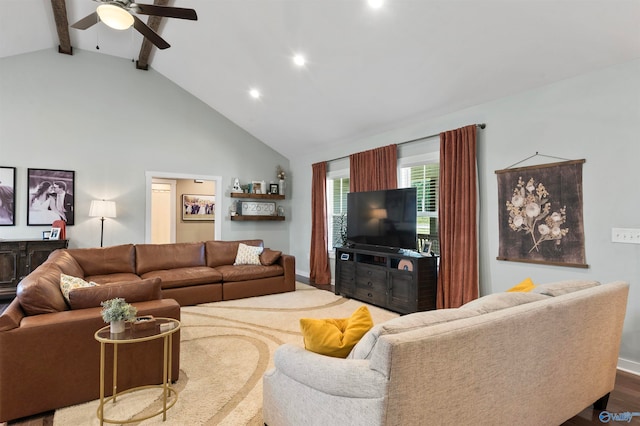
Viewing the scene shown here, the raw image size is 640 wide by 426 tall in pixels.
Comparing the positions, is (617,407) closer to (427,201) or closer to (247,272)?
(427,201)

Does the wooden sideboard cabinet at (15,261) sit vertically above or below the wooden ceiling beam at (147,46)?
below

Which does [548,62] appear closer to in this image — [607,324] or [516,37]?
[516,37]

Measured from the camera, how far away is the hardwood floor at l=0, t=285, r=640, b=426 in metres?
2.12

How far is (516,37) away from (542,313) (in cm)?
253

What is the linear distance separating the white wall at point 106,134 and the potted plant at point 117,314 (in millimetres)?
4449

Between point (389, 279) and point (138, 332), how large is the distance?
3083 millimetres

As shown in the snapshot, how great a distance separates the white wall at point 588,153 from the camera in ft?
9.39

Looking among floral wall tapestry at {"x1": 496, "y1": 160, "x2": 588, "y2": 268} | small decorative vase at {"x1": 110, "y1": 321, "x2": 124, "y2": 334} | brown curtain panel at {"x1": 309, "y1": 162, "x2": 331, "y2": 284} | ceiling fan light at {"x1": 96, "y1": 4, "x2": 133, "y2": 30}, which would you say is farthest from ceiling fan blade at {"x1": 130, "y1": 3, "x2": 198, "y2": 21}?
brown curtain panel at {"x1": 309, "y1": 162, "x2": 331, "y2": 284}

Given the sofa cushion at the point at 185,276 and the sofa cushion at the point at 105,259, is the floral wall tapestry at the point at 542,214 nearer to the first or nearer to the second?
the sofa cushion at the point at 185,276

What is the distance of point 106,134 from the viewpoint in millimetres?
5961

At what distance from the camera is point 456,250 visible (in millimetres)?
4113

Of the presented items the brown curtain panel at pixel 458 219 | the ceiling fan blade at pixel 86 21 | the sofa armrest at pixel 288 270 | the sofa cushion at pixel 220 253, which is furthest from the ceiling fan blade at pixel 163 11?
the sofa armrest at pixel 288 270

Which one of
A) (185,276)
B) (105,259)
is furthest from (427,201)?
(105,259)

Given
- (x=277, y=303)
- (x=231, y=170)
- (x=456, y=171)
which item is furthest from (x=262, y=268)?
(x=456, y=171)
